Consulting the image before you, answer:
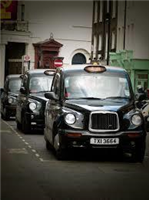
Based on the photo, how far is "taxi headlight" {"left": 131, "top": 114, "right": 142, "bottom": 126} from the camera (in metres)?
14.0

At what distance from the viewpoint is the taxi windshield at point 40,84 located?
72.6 ft

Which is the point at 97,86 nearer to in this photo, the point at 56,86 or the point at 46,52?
the point at 56,86

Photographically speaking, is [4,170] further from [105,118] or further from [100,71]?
[100,71]

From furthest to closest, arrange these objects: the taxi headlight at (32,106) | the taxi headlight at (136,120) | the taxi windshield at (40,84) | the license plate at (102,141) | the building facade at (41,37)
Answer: the building facade at (41,37), the taxi windshield at (40,84), the taxi headlight at (32,106), the taxi headlight at (136,120), the license plate at (102,141)

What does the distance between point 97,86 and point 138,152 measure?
5.69ft

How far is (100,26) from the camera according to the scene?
53469 millimetres

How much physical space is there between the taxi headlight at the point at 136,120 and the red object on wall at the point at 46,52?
45437 mm

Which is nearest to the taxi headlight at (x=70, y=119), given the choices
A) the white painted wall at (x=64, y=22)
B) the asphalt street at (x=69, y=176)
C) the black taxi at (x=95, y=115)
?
the black taxi at (x=95, y=115)

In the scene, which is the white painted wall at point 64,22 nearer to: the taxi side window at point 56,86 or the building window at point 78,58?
the building window at point 78,58

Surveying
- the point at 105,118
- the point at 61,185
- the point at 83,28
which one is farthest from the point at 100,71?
the point at 83,28

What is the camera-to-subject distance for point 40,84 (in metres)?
22.3

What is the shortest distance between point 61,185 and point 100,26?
142 ft

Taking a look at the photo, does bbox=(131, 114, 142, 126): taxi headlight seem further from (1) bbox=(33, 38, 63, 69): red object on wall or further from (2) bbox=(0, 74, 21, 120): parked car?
(1) bbox=(33, 38, 63, 69): red object on wall

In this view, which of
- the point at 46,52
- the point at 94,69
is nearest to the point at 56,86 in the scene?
the point at 94,69
